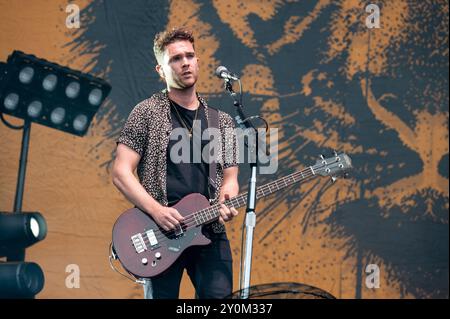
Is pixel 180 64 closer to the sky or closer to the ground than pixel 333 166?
closer to the sky

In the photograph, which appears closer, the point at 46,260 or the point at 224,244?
the point at 224,244

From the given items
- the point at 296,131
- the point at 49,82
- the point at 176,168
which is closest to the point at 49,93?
the point at 49,82

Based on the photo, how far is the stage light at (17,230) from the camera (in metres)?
4.04

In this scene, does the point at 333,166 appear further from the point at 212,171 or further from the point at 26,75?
the point at 26,75

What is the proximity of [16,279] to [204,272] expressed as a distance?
1.17m

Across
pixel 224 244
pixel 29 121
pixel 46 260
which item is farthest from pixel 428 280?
pixel 29 121

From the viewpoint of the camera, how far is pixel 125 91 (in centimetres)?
457

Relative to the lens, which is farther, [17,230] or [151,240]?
[17,230]

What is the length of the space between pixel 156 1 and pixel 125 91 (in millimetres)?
645

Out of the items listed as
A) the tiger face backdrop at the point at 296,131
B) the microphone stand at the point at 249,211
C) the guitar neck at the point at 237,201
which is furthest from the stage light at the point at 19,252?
the microphone stand at the point at 249,211

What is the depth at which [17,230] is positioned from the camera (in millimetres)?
4051
